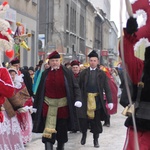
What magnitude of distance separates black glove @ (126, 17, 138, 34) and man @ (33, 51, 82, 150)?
3594mm

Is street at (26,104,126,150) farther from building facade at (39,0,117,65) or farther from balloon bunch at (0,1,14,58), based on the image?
building facade at (39,0,117,65)

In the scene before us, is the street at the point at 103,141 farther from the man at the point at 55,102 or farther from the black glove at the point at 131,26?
the black glove at the point at 131,26

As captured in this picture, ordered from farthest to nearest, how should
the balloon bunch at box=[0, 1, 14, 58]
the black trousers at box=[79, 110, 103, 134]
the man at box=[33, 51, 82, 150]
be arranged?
1. the black trousers at box=[79, 110, 103, 134]
2. the man at box=[33, 51, 82, 150]
3. the balloon bunch at box=[0, 1, 14, 58]

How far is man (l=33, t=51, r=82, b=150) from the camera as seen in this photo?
8087 mm

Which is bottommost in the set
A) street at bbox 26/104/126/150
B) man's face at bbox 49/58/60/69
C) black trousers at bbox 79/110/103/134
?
street at bbox 26/104/126/150

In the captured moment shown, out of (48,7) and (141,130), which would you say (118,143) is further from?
(48,7)

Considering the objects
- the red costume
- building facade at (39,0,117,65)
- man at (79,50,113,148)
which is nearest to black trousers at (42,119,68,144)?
man at (79,50,113,148)

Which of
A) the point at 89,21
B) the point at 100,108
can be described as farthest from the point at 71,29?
the point at 100,108

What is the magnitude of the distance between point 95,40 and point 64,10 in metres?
26.9

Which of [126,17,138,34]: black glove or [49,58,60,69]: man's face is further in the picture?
[49,58,60,69]: man's face

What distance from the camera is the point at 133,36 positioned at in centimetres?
473

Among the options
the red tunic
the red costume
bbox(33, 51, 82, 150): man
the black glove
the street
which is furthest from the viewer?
the street

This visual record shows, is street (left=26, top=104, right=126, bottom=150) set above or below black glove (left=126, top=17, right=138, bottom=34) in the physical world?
below

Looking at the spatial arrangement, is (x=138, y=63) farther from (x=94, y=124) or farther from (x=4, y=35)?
(x=94, y=124)
